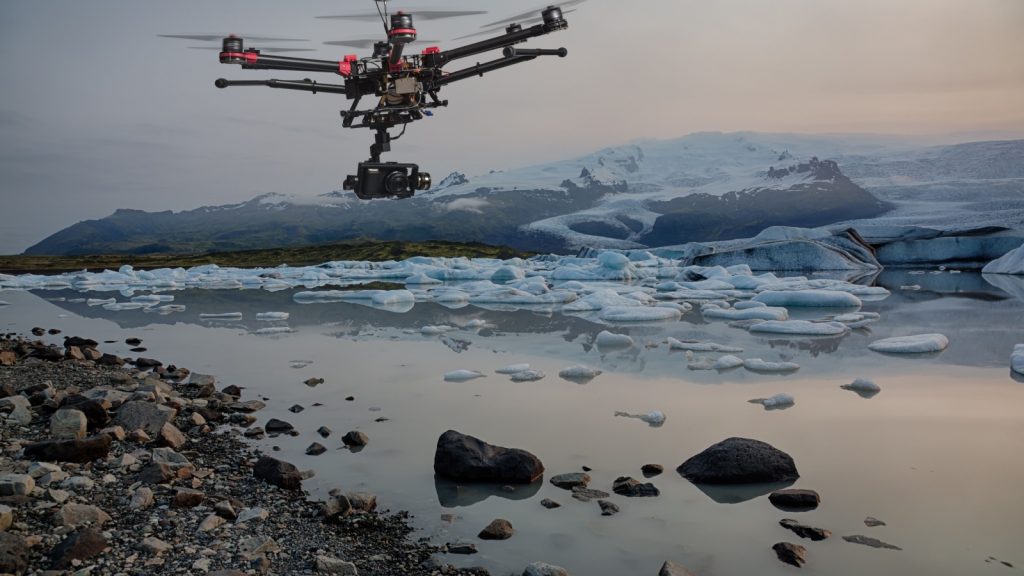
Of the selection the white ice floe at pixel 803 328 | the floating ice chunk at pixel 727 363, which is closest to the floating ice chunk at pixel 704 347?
the floating ice chunk at pixel 727 363

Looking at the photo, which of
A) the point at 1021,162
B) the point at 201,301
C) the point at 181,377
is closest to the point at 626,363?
the point at 181,377

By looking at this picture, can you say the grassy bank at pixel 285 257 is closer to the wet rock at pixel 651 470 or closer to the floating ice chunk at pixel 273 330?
the floating ice chunk at pixel 273 330

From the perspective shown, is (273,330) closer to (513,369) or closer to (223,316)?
(223,316)

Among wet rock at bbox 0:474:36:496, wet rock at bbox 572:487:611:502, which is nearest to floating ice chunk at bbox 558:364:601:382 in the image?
wet rock at bbox 572:487:611:502

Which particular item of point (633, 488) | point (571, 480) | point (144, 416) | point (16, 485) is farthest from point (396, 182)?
point (16, 485)

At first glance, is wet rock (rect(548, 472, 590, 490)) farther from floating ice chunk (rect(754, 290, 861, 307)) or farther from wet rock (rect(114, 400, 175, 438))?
floating ice chunk (rect(754, 290, 861, 307))
